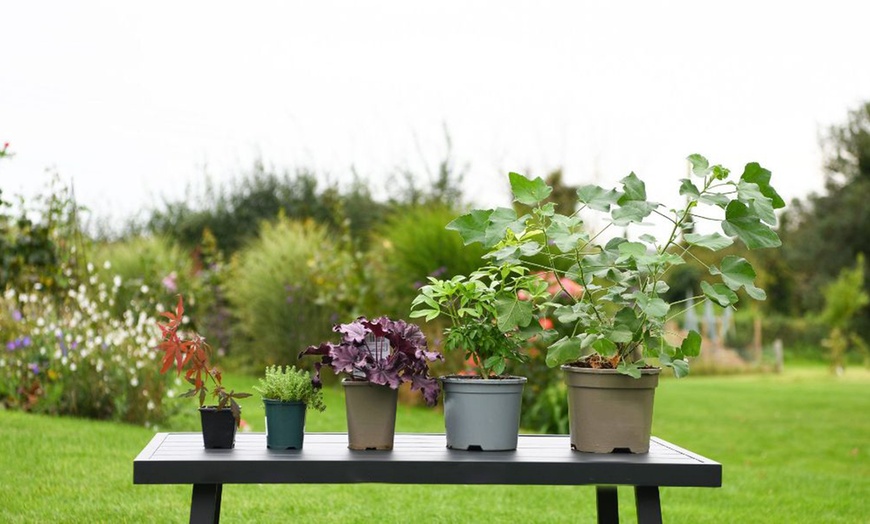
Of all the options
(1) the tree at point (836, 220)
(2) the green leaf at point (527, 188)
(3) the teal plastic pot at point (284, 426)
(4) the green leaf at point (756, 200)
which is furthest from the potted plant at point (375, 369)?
(1) the tree at point (836, 220)

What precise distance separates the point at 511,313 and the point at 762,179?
2.57 feet

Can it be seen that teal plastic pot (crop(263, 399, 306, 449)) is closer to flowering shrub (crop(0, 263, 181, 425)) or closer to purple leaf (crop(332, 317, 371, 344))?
purple leaf (crop(332, 317, 371, 344))

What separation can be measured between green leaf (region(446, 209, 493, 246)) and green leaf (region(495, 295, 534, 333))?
0.60 ft

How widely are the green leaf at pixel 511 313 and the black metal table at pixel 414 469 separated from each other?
0.34m

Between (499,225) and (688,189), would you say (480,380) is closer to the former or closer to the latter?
(499,225)

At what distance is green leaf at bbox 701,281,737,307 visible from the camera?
8.23ft

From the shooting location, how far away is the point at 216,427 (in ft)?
8.22

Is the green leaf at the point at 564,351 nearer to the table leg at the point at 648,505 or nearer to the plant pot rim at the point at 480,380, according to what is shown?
the plant pot rim at the point at 480,380

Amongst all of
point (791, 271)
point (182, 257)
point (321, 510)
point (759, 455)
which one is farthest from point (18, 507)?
point (791, 271)

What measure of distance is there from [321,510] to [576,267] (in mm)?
2383

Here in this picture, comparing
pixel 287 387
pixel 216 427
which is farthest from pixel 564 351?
pixel 216 427

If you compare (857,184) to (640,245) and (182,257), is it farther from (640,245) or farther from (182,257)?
(640,245)

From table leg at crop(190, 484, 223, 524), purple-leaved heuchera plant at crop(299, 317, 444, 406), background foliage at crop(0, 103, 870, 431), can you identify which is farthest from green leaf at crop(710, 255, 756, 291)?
background foliage at crop(0, 103, 870, 431)

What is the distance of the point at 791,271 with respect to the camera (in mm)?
28125
